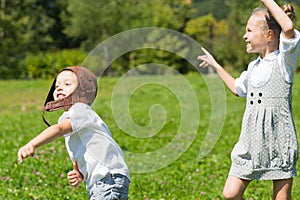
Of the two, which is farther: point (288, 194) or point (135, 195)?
point (135, 195)

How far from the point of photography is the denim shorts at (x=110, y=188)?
3.54 metres

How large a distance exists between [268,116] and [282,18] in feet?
2.04

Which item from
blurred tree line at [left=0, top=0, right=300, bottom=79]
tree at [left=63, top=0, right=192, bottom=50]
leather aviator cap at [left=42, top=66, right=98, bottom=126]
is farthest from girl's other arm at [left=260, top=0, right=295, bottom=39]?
tree at [left=63, top=0, right=192, bottom=50]

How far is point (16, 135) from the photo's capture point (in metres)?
9.96

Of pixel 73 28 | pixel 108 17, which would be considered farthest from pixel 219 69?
pixel 73 28

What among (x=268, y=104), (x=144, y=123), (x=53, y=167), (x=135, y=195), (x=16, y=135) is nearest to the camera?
(x=268, y=104)

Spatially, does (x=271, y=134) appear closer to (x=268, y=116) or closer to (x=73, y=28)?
(x=268, y=116)

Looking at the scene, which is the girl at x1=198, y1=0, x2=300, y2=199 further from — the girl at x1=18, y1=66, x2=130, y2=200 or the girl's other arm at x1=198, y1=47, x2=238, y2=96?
the girl at x1=18, y1=66, x2=130, y2=200

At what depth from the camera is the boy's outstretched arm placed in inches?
125

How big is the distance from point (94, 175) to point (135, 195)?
209 centimetres

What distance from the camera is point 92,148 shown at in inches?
141

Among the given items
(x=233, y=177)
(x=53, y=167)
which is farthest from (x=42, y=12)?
(x=233, y=177)

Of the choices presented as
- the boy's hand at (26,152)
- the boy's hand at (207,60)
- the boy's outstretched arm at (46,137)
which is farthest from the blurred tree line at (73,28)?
the boy's hand at (26,152)

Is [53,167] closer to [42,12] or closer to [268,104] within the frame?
[268,104]
